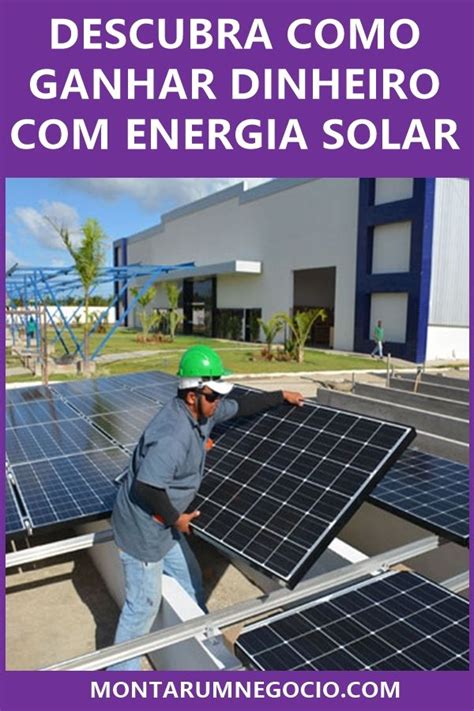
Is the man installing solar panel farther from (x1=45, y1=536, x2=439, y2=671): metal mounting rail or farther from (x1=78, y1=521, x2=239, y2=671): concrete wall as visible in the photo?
(x1=45, y1=536, x2=439, y2=671): metal mounting rail

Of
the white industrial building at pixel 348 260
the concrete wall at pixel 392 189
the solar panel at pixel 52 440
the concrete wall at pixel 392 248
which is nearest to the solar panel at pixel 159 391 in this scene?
the solar panel at pixel 52 440

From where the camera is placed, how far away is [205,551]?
18.9ft

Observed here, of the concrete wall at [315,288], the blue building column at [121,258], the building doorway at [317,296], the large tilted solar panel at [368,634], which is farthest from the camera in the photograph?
the blue building column at [121,258]

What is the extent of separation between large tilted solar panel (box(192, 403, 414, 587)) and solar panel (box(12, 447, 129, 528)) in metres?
1.04

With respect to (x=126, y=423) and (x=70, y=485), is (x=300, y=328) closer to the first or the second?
(x=126, y=423)

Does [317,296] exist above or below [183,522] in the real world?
above

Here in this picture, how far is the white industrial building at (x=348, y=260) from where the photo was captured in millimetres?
25328

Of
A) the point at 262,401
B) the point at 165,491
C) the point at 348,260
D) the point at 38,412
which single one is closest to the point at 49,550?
the point at 165,491

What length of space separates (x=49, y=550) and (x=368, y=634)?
2.46 metres

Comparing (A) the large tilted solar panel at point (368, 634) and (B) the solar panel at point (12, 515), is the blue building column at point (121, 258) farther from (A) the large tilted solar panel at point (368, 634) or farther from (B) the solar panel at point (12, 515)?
(A) the large tilted solar panel at point (368, 634)

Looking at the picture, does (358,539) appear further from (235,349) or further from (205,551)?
(235,349)

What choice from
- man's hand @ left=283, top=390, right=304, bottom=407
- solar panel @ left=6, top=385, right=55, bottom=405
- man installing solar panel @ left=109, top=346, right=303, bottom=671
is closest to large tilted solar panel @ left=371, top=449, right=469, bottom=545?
man's hand @ left=283, top=390, right=304, bottom=407

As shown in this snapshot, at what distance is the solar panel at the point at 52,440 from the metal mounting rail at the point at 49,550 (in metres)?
1.60

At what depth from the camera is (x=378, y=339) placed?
26031mm
